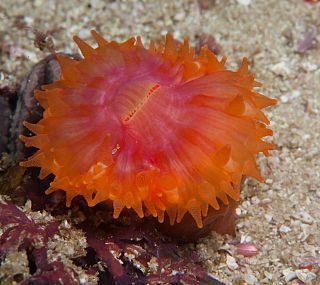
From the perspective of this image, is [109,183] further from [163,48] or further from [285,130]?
[285,130]

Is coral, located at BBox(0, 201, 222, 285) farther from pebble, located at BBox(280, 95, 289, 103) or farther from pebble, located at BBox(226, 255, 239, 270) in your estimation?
pebble, located at BBox(280, 95, 289, 103)

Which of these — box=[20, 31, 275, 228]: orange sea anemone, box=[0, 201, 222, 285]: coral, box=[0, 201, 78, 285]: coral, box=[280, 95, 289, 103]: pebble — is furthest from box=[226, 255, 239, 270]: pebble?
box=[280, 95, 289, 103]: pebble

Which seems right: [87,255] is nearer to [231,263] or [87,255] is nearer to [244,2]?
[231,263]

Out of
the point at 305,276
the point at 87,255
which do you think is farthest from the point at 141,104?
the point at 305,276

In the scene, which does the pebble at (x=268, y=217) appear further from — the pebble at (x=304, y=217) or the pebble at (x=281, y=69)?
the pebble at (x=281, y=69)

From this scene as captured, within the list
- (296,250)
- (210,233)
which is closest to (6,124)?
(210,233)

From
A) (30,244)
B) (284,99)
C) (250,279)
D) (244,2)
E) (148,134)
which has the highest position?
(244,2)
